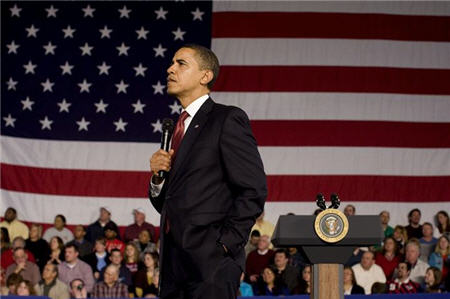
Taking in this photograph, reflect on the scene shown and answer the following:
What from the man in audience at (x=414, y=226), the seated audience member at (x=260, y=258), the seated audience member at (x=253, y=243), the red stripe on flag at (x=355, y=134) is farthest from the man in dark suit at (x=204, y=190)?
the red stripe on flag at (x=355, y=134)

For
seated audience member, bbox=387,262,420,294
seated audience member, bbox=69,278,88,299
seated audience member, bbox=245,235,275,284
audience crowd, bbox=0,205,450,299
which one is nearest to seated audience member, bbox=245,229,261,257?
audience crowd, bbox=0,205,450,299

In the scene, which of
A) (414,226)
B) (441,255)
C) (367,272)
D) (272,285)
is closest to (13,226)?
(272,285)

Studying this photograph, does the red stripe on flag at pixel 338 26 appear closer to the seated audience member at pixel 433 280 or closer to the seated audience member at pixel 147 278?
the seated audience member at pixel 147 278

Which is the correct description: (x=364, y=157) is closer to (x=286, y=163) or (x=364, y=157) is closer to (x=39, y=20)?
(x=286, y=163)

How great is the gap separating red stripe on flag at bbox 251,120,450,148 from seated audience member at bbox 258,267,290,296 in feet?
9.23

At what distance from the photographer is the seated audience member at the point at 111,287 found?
769 cm

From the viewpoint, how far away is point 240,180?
2598 mm

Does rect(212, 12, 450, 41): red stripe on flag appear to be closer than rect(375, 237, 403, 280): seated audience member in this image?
No

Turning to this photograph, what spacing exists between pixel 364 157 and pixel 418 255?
90.9 inches

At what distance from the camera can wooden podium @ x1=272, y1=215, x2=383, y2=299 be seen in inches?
120

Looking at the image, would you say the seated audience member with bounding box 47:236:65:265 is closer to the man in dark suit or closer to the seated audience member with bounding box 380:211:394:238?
the seated audience member with bounding box 380:211:394:238

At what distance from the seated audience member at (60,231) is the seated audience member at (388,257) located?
3.50 meters

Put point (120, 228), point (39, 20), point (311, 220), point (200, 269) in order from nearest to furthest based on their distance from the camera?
point (200, 269) → point (311, 220) → point (120, 228) → point (39, 20)

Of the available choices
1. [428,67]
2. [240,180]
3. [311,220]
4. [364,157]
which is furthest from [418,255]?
[240,180]
